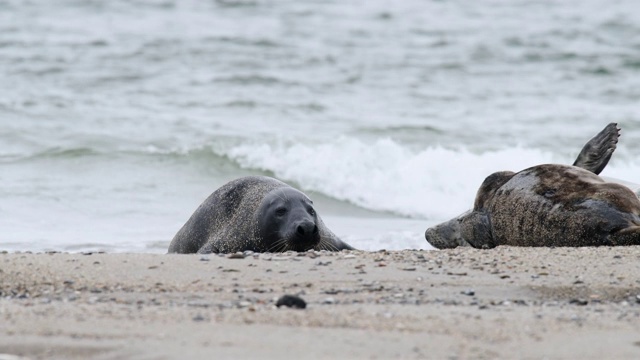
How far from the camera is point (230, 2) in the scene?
24047 millimetres

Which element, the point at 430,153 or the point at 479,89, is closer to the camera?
the point at 430,153

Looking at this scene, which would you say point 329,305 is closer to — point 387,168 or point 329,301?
point 329,301

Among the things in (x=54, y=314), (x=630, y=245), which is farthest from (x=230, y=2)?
(x=54, y=314)

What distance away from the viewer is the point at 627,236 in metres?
6.07

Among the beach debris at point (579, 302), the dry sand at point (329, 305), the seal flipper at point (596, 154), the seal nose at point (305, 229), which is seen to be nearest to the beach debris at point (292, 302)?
the dry sand at point (329, 305)

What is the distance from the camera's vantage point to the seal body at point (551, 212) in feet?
20.4

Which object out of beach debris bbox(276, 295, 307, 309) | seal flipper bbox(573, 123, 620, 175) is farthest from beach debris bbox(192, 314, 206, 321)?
seal flipper bbox(573, 123, 620, 175)

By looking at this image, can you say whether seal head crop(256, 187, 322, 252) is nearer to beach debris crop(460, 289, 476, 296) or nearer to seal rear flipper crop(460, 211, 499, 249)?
seal rear flipper crop(460, 211, 499, 249)

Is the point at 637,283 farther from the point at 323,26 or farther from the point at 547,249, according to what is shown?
the point at 323,26

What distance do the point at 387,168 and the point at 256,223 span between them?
18.0 ft

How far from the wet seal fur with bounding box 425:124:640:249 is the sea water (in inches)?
52.5

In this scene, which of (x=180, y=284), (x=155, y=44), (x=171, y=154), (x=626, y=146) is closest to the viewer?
(x=180, y=284)

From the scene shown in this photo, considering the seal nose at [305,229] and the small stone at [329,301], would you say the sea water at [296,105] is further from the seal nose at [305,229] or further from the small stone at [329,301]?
the small stone at [329,301]

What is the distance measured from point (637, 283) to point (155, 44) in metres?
15.7
